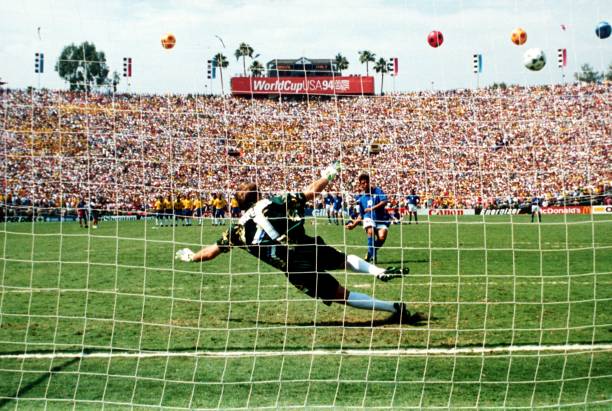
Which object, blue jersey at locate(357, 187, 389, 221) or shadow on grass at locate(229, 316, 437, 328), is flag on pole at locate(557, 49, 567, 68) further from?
blue jersey at locate(357, 187, 389, 221)

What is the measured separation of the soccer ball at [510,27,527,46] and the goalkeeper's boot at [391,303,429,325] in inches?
149

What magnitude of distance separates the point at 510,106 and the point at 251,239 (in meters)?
4.45

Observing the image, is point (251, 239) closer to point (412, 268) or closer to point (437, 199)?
point (437, 199)

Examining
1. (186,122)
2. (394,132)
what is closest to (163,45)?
(186,122)

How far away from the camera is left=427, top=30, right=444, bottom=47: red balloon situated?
25.1 ft

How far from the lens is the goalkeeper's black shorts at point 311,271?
→ 8578 millimetres

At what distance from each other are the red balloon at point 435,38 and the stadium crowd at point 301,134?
2.62 ft

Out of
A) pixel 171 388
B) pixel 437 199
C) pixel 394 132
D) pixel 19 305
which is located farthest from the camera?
pixel 437 199

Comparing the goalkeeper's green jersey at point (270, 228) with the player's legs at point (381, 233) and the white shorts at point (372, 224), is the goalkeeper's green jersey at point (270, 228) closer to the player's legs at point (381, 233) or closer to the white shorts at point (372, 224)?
the white shorts at point (372, 224)

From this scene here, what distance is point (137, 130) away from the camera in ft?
28.8

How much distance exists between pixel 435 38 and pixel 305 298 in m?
5.56

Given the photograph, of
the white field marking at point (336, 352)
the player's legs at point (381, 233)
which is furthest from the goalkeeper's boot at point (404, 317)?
the player's legs at point (381, 233)

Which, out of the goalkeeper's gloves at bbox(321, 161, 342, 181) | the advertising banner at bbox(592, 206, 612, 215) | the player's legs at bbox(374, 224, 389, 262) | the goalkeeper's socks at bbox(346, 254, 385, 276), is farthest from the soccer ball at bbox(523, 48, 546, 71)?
the advertising banner at bbox(592, 206, 612, 215)

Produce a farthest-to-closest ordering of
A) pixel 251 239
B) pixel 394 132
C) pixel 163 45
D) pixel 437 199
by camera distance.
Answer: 1. pixel 437 199
2. pixel 394 132
3. pixel 251 239
4. pixel 163 45
